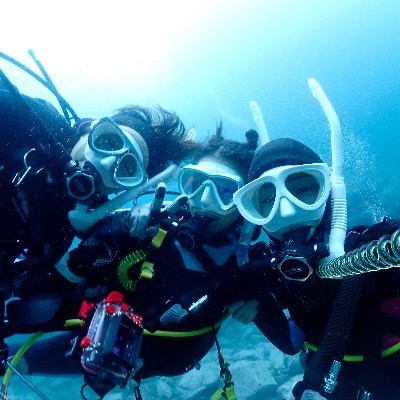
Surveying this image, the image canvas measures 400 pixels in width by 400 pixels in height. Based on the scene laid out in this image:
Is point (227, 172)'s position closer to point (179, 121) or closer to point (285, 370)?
point (179, 121)

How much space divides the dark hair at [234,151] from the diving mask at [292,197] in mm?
1034

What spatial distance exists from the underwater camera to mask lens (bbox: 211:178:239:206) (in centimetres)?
141

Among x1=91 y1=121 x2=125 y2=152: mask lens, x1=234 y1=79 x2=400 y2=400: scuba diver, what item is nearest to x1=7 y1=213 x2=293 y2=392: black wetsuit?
x1=234 y1=79 x2=400 y2=400: scuba diver

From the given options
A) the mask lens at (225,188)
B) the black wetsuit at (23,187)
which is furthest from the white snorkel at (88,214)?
the mask lens at (225,188)

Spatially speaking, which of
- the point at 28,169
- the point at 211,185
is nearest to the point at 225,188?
the point at 211,185

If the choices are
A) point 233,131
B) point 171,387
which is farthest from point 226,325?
point 233,131

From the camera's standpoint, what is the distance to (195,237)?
127 inches

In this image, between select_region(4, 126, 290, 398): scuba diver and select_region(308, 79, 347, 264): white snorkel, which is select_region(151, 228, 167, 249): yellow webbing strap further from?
select_region(308, 79, 347, 264): white snorkel

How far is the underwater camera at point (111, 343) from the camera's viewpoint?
89.1 inches

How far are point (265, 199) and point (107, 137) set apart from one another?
62.0 inches

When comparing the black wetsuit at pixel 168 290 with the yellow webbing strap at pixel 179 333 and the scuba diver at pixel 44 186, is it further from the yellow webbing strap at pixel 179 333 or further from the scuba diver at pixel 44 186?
the scuba diver at pixel 44 186

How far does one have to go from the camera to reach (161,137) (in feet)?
14.2

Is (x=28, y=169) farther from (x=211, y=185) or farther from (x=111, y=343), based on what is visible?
(x=211, y=185)

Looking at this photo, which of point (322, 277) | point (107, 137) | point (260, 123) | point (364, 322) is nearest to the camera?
point (322, 277)
